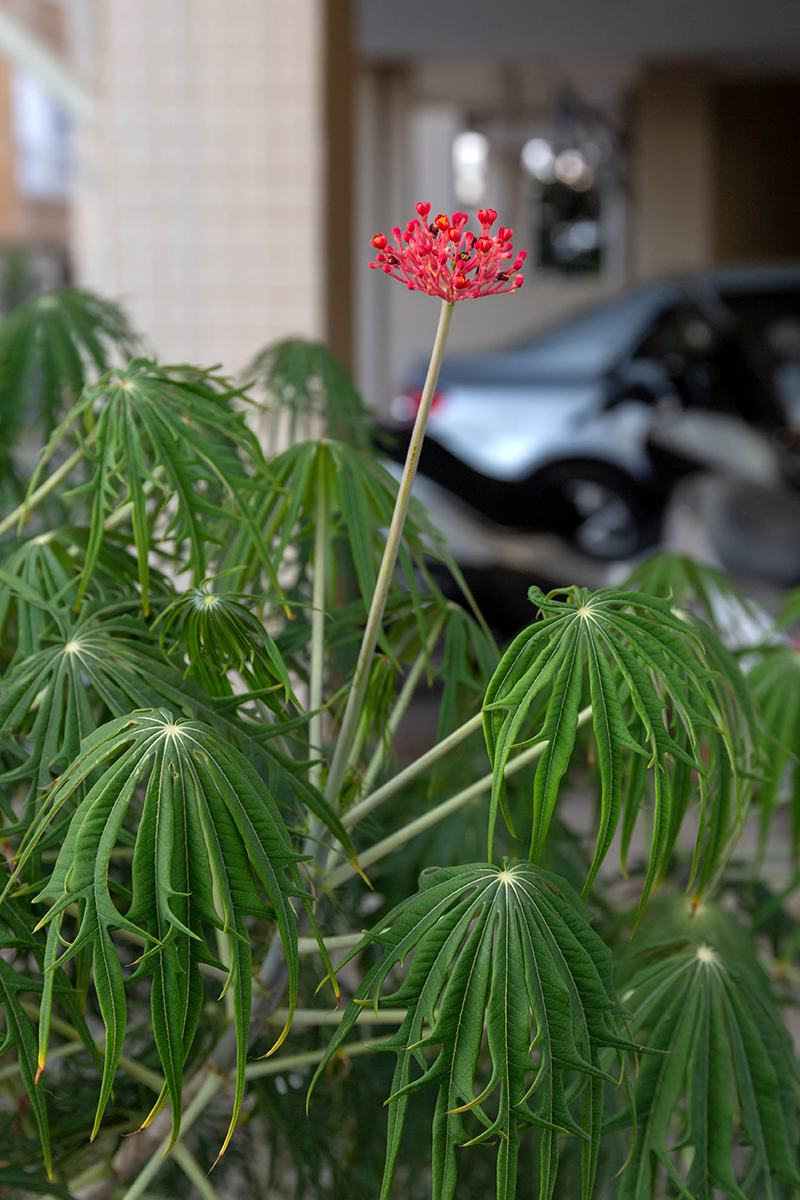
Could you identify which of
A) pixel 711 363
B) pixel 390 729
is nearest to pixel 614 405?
pixel 711 363

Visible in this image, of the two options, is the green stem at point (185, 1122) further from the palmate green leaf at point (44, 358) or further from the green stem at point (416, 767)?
the palmate green leaf at point (44, 358)

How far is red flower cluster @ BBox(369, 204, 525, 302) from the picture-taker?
1.60 feet

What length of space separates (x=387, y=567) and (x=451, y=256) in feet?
0.46

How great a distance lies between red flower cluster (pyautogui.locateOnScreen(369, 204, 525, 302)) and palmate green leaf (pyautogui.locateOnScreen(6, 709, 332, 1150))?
0.21 metres

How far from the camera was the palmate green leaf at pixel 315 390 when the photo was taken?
1.05 meters

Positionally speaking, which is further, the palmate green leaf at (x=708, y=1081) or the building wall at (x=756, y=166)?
the building wall at (x=756, y=166)

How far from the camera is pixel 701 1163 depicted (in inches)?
25.3

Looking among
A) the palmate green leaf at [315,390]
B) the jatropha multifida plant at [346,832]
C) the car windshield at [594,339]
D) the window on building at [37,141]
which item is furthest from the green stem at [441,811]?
the car windshield at [594,339]

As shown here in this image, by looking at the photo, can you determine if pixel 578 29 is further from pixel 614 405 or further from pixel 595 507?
pixel 595 507

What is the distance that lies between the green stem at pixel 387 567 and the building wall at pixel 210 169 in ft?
6.32

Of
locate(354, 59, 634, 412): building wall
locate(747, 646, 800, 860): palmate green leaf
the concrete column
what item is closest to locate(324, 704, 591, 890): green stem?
locate(747, 646, 800, 860): palmate green leaf

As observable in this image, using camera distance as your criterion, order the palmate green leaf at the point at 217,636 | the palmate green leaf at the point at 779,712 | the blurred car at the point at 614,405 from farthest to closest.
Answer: the blurred car at the point at 614,405, the palmate green leaf at the point at 779,712, the palmate green leaf at the point at 217,636

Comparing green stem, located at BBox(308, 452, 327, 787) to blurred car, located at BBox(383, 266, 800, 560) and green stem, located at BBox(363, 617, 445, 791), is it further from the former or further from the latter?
blurred car, located at BBox(383, 266, 800, 560)

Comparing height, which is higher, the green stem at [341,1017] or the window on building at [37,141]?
the window on building at [37,141]
